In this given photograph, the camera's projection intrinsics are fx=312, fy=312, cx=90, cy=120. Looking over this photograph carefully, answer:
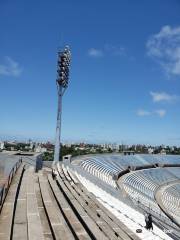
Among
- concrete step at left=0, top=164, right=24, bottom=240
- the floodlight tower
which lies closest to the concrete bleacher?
concrete step at left=0, top=164, right=24, bottom=240

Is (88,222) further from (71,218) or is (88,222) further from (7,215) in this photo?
(7,215)

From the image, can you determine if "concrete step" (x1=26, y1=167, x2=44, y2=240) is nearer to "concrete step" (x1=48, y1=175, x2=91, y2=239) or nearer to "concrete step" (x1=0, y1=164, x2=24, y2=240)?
"concrete step" (x1=0, y1=164, x2=24, y2=240)

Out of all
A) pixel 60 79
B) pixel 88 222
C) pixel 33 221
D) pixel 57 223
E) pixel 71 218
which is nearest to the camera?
pixel 33 221

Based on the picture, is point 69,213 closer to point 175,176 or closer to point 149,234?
point 149,234

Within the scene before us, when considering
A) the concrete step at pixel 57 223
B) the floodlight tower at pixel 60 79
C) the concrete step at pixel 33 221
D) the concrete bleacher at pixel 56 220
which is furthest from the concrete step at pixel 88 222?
the floodlight tower at pixel 60 79

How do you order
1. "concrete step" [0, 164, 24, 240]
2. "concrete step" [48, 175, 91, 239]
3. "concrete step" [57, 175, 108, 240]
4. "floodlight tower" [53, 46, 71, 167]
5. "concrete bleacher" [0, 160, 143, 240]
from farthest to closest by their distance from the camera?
"floodlight tower" [53, 46, 71, 167], "concrete step" [48, 175, 91, 239], "concrete step" [57, 175, 108, 240], "concrete bleacher" [0, 160, 143, 240], "concrete step" [0, 164, 24, 240]

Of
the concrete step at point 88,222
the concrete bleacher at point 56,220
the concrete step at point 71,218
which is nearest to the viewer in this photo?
the concrete bleacher at point 56,220

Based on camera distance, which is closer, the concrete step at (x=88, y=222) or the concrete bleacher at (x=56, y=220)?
the concrete bleacher at (x=56, y=220)

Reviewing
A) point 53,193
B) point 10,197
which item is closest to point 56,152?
point 53,193

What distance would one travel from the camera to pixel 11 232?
26.8 ft

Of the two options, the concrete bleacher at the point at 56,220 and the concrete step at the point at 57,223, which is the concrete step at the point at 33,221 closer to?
the concrete bleacher at the point at 56,220

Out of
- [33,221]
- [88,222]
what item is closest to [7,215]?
[33,221]

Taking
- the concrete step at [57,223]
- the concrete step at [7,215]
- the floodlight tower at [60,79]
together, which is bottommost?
the concrete step at [57,223]

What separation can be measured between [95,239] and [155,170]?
59452 millimetres
